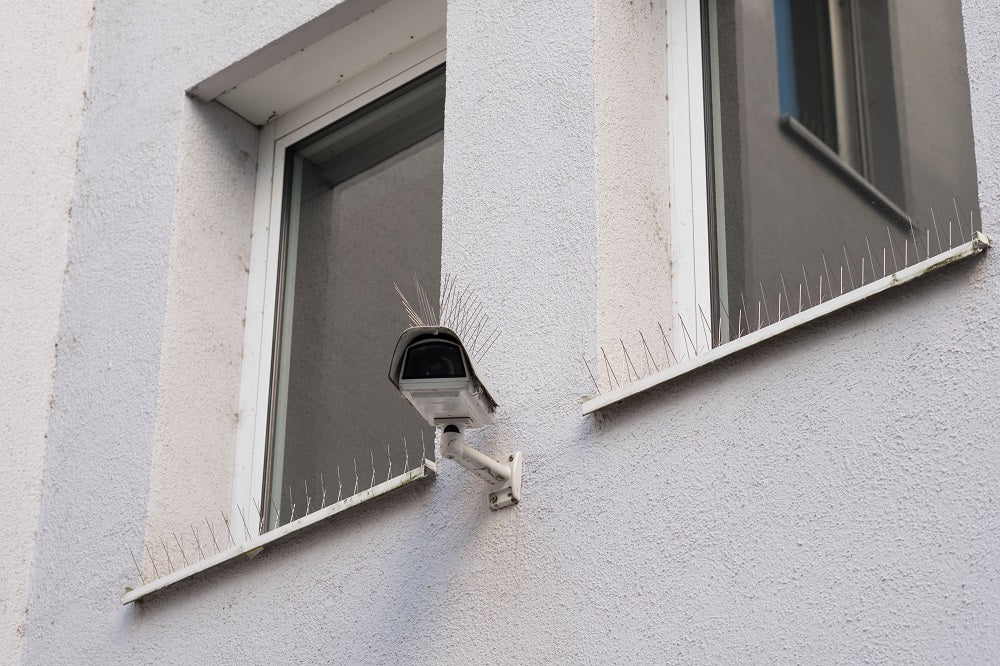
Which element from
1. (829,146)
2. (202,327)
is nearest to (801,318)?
(829,146)

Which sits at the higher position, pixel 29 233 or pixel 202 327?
pixel 29 233

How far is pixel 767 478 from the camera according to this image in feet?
11.6

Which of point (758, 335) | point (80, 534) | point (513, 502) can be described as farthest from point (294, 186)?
point (758, 335)

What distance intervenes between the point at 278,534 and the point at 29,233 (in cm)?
176

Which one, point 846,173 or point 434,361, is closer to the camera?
point 434,361

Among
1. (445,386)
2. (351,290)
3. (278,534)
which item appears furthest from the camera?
(351,290)

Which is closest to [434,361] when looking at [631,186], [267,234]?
[631,186]

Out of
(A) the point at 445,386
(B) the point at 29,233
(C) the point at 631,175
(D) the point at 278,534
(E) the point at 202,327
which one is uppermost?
(B) the point at 29,233

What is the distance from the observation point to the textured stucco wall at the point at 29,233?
511 cm

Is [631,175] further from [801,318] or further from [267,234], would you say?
[267,234]

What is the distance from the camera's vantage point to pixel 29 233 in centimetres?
551

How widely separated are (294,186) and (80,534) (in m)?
1.45

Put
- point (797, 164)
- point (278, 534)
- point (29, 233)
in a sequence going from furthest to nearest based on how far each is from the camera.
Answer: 1. point (29, 233)
2. point (278, 534)
3. point (797, 164)

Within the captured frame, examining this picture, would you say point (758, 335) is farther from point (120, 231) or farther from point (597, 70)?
point (120, 231)
